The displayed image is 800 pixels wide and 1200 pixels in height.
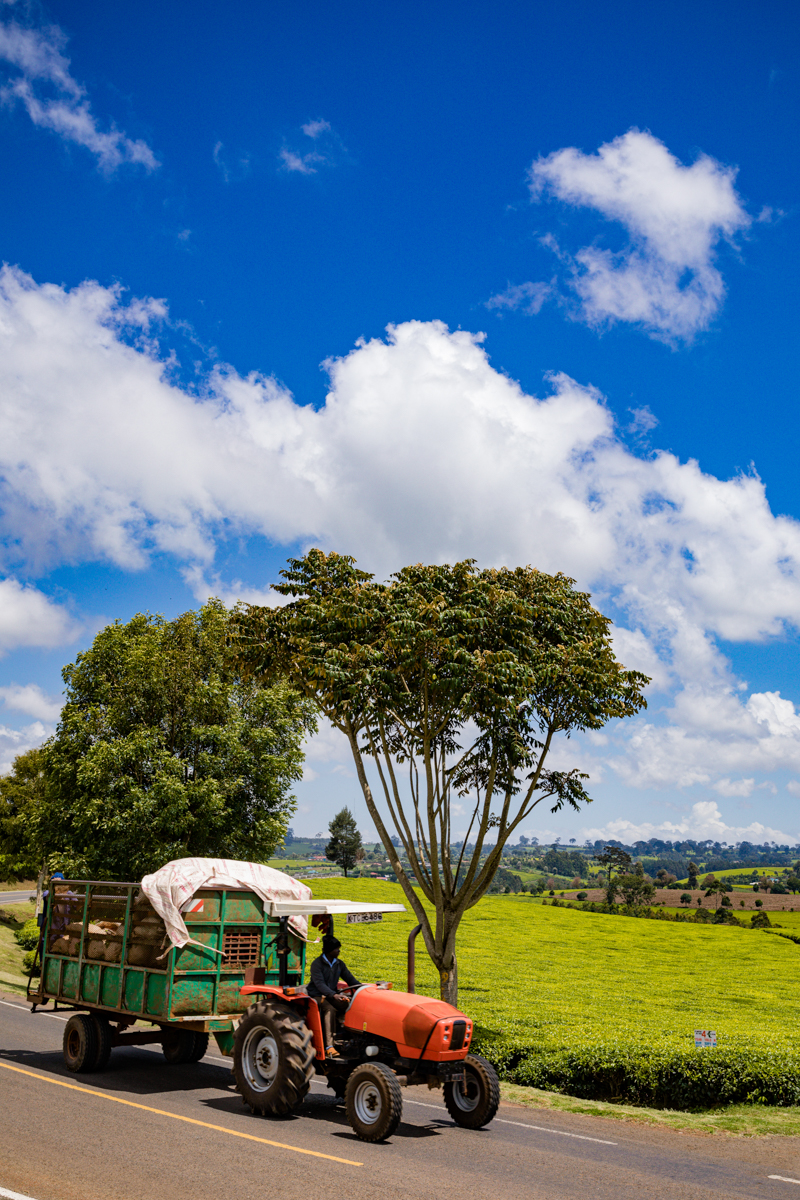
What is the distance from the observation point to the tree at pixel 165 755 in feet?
Result: 97.5

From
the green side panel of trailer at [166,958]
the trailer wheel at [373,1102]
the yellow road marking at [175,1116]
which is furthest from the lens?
the green side panel of trailer at [166,958]

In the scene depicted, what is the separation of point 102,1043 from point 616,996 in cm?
3124

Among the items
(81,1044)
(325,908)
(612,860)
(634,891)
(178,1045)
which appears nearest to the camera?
(325,908)

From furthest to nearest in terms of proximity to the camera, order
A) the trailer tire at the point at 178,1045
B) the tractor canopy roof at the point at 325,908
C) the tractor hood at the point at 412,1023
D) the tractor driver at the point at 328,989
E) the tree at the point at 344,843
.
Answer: the tree at the point at 344,843
the trailer tire at the point at 178,1045
the tractor canopy roof at the point at 325,908
the tractor driver at the point at 328,989
the tractor hood at the point at 412,1023

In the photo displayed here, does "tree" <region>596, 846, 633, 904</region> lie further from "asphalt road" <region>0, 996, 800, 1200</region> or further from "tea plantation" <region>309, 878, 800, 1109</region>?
"asphalt road" <region>0, 996, 800, 1200</region>

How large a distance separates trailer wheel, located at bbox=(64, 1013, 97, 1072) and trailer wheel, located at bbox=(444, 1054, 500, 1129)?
589 centimetres

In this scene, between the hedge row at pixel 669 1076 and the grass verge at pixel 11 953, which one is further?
the grass verge at pixel 11 953

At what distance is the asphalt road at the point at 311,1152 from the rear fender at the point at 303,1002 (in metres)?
1.03

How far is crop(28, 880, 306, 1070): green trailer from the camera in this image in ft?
42.4

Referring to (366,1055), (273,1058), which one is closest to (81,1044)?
(273,1058)

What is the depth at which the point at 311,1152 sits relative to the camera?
10.2m

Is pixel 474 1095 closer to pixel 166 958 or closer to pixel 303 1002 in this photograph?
pixel 303 1002

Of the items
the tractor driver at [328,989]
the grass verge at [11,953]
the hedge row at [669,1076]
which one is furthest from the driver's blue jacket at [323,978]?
the grass verge at [11,953]

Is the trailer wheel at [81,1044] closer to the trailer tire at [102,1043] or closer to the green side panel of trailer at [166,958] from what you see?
the trailer tire at [102,1043]
